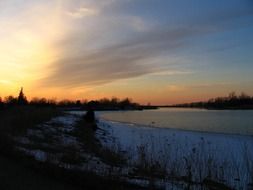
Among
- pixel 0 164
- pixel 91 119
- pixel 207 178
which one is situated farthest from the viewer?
pixel 91 119

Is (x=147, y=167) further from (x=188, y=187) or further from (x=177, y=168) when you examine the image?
(x=188, y=187)

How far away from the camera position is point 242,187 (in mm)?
10664

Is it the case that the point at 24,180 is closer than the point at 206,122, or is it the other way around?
the point at 24,180

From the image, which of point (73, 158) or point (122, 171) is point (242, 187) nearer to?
point (122, 171)

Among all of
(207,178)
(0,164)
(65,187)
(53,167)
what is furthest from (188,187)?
(0,164)

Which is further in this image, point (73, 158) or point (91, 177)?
point (73, 158)

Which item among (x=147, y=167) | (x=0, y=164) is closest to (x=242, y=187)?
(x=147, y=167)

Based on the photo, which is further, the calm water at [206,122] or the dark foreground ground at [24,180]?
the calm water at [206,122]

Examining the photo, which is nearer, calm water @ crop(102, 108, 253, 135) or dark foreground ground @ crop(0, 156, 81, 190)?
dark foreground ground @ crop(0, 156, 81, 190)

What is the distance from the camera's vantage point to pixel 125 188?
9.09 meters

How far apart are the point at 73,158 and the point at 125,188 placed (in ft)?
10.5

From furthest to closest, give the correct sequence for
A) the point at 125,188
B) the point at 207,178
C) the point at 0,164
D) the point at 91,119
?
the point at 91,119, the point at 0,164, the point at 207,178, the point at 125,188

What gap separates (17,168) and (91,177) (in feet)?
8.52

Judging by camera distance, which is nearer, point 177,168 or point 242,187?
point 242,187
